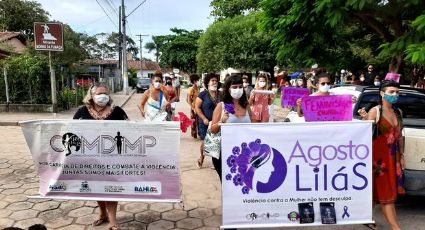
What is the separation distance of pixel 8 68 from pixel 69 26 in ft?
70.7

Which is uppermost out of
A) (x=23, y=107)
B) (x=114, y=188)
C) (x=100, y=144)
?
(x=23, y=107)

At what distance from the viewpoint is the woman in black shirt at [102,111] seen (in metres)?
4.52

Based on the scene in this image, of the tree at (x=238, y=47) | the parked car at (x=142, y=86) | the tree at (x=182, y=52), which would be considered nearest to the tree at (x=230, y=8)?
the tree at (x=238, y=47)

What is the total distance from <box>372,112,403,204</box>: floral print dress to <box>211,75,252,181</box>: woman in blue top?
55.6 inches

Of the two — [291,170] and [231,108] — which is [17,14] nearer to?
[231,108]

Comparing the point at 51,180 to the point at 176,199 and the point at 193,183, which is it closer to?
the point at 176,199

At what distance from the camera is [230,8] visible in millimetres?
50125

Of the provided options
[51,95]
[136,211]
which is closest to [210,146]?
[136,211]

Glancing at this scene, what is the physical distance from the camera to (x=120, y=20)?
3344 centimetres

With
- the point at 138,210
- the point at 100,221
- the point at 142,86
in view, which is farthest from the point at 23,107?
the point at 142,86

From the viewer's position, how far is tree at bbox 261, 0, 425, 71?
7355 millimetres

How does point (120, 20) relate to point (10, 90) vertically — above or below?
above

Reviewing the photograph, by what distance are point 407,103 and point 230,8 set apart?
150 feet

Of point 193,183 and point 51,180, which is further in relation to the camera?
point 193,183
